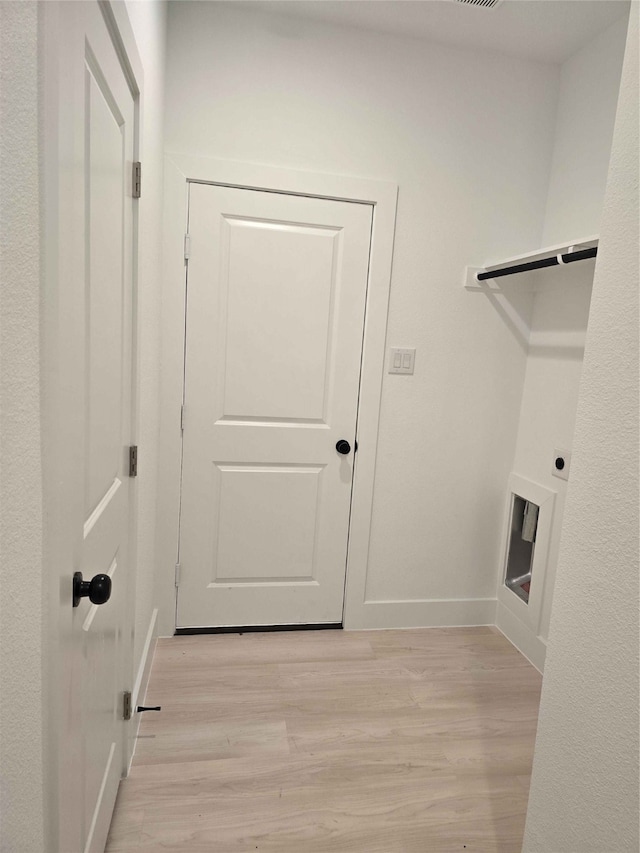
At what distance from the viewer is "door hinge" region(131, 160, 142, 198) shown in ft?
5.03

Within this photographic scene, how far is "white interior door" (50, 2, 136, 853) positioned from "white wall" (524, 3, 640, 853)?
976mm

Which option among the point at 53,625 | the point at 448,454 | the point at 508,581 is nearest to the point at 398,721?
the point at 508,581

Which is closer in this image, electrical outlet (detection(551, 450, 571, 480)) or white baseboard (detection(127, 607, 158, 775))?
white baseboard (detection(127, 607, 158, 775))

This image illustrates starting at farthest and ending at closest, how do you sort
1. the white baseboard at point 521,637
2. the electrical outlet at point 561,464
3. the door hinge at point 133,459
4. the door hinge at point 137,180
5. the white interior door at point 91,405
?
the white baseboard at point 521,637, the electrical outlet at point 561,464, the door hinge at point 133,459, the door hinge at point 137,180, the white interior door at point 91,405

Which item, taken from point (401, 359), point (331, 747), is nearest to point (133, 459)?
point (331, 747)

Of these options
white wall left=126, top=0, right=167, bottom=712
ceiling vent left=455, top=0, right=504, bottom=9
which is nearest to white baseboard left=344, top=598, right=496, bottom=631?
white wall left=126, top=0, right=167, bottom=712

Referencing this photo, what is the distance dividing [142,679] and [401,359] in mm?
1744

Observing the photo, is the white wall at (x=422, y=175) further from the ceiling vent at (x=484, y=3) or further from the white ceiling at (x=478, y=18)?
the ceiling vent at (x=484, y=3)

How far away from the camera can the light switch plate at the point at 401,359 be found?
2617mm

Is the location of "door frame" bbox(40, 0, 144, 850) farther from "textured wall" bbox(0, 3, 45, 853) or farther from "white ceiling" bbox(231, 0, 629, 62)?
"white ceiling" bbox(231, 0, 629, 62)

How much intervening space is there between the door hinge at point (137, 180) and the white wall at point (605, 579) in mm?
1193

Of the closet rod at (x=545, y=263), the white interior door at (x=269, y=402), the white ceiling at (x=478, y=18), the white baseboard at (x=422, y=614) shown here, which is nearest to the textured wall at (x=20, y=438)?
the closet rod at (x=545, y=263)

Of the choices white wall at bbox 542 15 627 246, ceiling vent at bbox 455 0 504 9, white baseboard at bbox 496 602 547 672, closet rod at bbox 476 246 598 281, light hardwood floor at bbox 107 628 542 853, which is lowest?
light hardwood floor at bbox 107 628 542 853

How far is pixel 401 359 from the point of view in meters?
2.63
